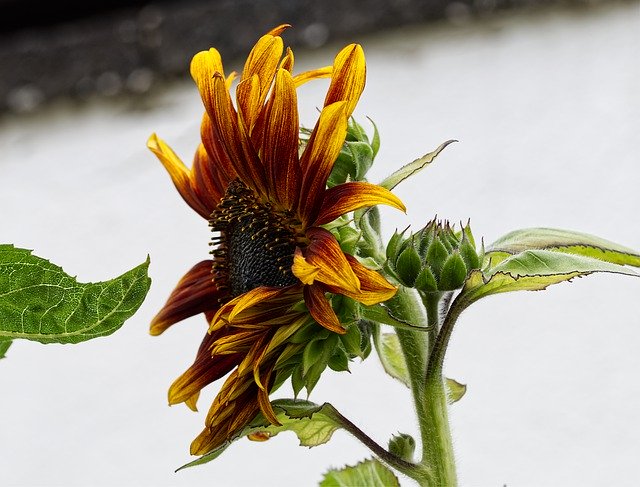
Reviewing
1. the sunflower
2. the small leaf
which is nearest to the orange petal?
the sunflower

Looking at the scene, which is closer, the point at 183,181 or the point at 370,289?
the point at 370,289

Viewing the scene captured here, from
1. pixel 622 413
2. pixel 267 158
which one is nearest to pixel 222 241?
pixel 267 158

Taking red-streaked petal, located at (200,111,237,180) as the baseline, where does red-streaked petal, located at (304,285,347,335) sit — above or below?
below

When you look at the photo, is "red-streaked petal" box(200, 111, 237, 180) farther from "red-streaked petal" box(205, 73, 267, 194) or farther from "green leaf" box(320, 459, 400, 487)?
"green leaf" box(320, 459, 400, 487)

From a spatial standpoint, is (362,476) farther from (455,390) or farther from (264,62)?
(264,62)

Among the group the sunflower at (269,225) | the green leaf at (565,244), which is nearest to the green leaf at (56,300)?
the sunflower at (269,225)

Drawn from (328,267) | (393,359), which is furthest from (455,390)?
(328,267)
